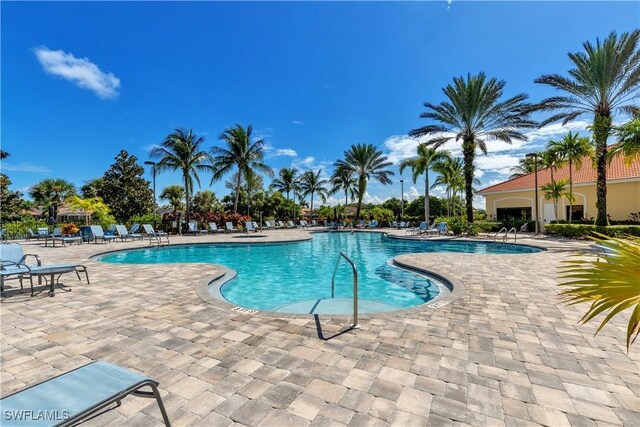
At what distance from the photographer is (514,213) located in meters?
27.8

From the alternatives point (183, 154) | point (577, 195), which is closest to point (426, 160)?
point (577, 195)

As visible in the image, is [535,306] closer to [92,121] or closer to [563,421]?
[563,421]

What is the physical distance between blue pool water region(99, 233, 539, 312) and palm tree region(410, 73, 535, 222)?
26.5 ft

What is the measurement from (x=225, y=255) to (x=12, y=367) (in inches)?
442

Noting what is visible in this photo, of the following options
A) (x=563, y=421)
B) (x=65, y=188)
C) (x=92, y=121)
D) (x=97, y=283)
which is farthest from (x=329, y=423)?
(x=65, y=188)

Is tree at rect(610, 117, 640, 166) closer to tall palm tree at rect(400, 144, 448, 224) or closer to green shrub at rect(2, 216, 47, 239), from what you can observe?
tall palm tree at rect(400, 144, 448, 224)

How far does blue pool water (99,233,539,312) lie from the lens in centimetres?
697

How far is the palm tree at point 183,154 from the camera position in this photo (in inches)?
966

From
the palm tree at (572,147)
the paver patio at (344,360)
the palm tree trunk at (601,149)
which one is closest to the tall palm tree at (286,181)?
the palm tree at (572,147)

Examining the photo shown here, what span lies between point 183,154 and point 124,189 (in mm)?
9460

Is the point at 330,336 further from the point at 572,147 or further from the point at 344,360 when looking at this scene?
the point at 572,147

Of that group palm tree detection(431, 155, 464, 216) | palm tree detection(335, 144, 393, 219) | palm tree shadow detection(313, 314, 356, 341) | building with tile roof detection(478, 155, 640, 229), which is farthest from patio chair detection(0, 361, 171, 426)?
palm tree detection(335, 144, 393, 219)

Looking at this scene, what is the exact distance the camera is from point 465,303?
5000 mm

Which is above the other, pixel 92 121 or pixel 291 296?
pixel 92 121
